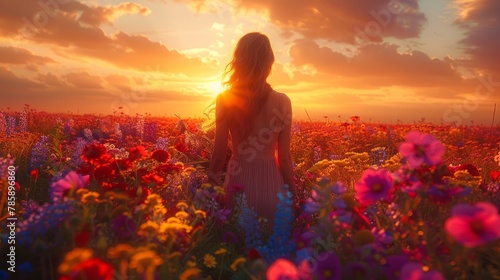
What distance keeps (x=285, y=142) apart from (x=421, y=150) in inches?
90.1

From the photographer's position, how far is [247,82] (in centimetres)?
414

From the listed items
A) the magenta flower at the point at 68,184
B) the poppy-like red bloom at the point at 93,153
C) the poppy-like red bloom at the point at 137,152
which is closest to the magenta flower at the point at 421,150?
the magenta flower at the point at 68,184

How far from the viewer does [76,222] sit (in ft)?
5.97

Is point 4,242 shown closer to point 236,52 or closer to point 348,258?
point 348,258

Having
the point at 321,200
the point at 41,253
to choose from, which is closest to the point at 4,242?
the point at 41,253

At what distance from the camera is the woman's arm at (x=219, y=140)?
4.24 metres

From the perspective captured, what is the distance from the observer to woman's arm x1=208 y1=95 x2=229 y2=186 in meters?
4.24

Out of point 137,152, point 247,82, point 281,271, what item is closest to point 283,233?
point 137,152

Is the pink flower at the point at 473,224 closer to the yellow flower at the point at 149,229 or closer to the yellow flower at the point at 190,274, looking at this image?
the yellow flower at the point at 190,274

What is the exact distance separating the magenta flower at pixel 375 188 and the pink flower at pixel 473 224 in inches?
24.3

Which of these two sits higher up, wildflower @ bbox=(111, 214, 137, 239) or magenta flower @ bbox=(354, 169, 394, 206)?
magenta flower @ bbox=(354, 169, 394, 206)

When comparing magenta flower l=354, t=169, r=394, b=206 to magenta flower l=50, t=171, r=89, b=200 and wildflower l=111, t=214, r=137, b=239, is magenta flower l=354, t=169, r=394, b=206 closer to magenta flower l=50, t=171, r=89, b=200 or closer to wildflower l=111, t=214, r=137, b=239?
wildflower l=111, t=214, r=137, b=239

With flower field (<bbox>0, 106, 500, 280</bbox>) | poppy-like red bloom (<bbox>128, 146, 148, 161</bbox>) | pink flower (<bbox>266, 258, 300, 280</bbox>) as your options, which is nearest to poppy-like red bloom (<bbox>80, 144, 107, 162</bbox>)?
flower field (<bbox>0, 106, 500, 280</bbox>)

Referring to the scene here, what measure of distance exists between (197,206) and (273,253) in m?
0.84
